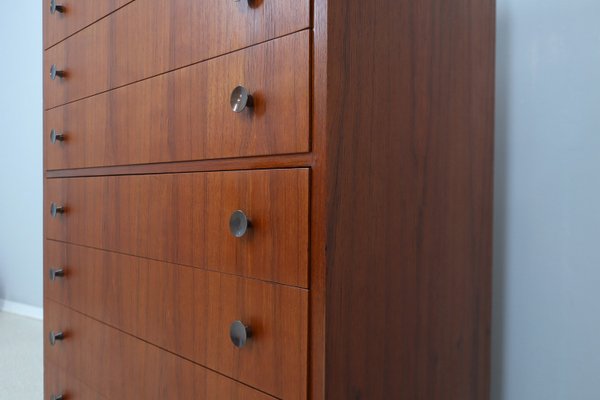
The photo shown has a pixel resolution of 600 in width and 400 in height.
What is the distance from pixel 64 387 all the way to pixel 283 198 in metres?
0.89

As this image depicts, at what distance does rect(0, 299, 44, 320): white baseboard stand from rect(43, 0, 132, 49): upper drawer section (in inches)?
68.0

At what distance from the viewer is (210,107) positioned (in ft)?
2.39

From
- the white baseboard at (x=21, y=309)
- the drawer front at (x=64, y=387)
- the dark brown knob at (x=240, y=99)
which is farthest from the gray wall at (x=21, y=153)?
the dark brown knob at (x=240, y=99)

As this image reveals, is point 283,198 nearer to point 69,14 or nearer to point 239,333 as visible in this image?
point 239,333

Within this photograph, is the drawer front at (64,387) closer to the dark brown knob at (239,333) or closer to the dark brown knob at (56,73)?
the dark brown knob at (239,333)

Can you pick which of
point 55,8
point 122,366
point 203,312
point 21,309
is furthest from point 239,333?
point 21,309

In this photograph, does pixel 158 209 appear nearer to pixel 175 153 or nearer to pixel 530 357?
pixel 175 153

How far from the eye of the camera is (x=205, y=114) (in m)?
0.74

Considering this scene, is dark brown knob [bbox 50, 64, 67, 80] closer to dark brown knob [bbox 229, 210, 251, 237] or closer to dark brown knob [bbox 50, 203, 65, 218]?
dark brown knob [bbox 50, 203, 65, 218]

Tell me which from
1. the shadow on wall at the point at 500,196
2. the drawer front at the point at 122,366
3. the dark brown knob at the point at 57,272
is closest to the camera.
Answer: the drawer front at the point at 122,366

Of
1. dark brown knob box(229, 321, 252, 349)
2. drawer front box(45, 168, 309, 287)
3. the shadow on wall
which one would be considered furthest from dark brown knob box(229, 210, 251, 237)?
the shadow on wall

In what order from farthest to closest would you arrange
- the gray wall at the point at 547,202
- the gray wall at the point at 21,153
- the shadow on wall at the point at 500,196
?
the gray wall at the point at 21,153 → the shadow on wall at the point at 500,196 → the gray wall at the point at 547,202

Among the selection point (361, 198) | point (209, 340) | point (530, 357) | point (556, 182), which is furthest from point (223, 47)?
point (530, 357)

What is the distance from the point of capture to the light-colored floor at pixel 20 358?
1671 mm
